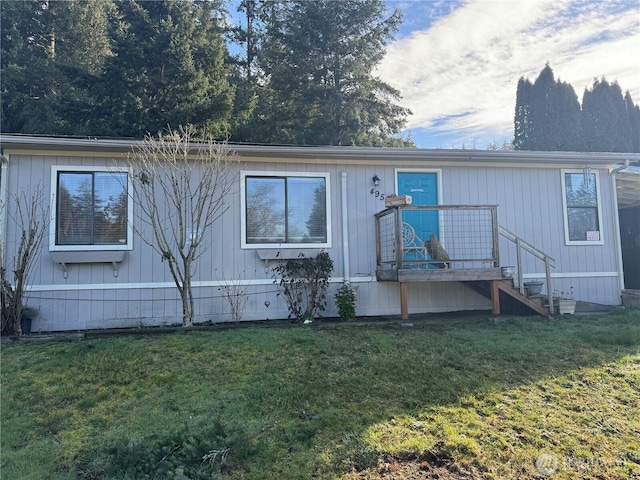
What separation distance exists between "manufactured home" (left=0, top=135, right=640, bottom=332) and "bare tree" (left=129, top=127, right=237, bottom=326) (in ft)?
0.50

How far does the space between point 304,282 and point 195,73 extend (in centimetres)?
1023

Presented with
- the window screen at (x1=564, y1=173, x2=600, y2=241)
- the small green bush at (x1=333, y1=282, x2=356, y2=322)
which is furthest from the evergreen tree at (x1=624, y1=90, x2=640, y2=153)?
the small green bush at (x1=333, y1=282, x2=356, y2=322)

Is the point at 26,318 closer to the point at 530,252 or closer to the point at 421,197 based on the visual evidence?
the point at 421,197

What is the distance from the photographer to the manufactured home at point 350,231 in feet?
20.8

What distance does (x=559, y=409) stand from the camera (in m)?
3.40

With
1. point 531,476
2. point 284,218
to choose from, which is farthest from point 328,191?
point 531,476

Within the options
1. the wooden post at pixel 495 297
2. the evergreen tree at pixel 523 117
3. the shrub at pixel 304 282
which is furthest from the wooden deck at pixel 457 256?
the evergreen tree at pixel 523 117

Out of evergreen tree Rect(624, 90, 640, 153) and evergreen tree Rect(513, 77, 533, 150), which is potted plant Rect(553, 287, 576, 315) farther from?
evergreen tree Rect(624, 90, 640, 153)

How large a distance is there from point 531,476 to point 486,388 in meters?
1.22

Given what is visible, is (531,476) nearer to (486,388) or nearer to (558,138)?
(486,388)

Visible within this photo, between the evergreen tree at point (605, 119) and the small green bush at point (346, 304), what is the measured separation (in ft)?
61.9

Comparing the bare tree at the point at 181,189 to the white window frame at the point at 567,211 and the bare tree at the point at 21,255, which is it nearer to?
the bare tree at the point at 21,255

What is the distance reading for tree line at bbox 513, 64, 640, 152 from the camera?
20406 mm

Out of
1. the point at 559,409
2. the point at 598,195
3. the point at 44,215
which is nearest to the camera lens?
the point at 559,409
